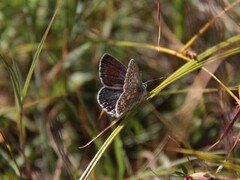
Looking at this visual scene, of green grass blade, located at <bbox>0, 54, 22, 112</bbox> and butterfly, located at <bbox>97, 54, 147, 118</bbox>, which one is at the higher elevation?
green grass blade, located at <bbox>0, 54, 22, 112</bbox>

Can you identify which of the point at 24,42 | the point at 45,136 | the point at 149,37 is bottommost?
the point at 45,136

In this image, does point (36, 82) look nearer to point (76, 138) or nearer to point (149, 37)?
point (76, 138)

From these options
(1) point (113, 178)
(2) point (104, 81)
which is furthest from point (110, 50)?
(2) point (104, 81)

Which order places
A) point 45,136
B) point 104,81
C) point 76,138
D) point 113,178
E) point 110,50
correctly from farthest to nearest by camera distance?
point 110,50 < point 76,138 < point 45,136 < point 113,178 < point 104,81

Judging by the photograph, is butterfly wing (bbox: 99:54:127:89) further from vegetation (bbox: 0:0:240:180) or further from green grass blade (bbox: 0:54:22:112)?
vegetation (bbox: 0:0:240:180)

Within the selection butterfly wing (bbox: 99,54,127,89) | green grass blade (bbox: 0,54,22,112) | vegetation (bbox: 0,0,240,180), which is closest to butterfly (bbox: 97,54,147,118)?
butterfly wing (bbox: 99,54,127,89)

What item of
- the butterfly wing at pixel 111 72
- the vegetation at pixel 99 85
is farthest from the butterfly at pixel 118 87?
the vegetation at pixel 99 85

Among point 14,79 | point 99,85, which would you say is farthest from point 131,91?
point 99,85

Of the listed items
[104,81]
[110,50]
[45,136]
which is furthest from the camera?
[110,50]

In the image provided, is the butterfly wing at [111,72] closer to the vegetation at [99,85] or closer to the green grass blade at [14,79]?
the green grass blade at [14,79]
